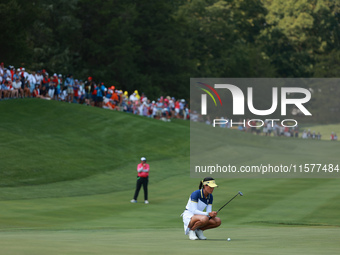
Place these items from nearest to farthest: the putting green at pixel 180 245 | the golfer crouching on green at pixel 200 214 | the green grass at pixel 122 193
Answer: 1. the putting green at pixel 180 245
2. the green grass at pixel 122 193
3. the golfer crouching on green at pixel 200 214

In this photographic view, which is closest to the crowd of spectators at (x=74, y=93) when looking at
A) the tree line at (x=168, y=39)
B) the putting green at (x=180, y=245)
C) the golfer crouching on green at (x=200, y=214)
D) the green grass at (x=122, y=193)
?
the green grass at (x=122, y=193)

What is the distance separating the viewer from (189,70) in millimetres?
107062

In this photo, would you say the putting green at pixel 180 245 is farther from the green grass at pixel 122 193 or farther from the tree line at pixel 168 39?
the tree line at pixel 168 39

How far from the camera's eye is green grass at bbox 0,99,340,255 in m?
16.8

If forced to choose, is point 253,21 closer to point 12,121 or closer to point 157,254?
point 12,121

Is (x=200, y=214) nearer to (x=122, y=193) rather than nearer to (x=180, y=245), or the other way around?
(x=180, y=245)

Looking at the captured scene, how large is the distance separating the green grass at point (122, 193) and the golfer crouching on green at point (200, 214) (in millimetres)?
433

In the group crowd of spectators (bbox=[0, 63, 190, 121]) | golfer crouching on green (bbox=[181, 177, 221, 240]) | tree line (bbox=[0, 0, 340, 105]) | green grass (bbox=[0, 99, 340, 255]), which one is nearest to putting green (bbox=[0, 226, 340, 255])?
green grass (bbox=[0, 99, 340, 255])

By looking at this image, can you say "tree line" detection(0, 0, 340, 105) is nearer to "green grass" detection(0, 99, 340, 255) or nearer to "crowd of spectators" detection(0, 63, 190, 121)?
"crowd of spectators" detection(0, 63, 190, 121)

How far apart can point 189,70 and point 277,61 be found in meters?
31.9

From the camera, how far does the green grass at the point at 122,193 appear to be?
16797mm

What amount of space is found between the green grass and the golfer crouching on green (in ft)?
1.42

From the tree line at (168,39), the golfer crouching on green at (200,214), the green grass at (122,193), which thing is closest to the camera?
the green grass at (122,193)

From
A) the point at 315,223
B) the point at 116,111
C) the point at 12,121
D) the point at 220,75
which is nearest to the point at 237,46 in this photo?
the point at 220,75
